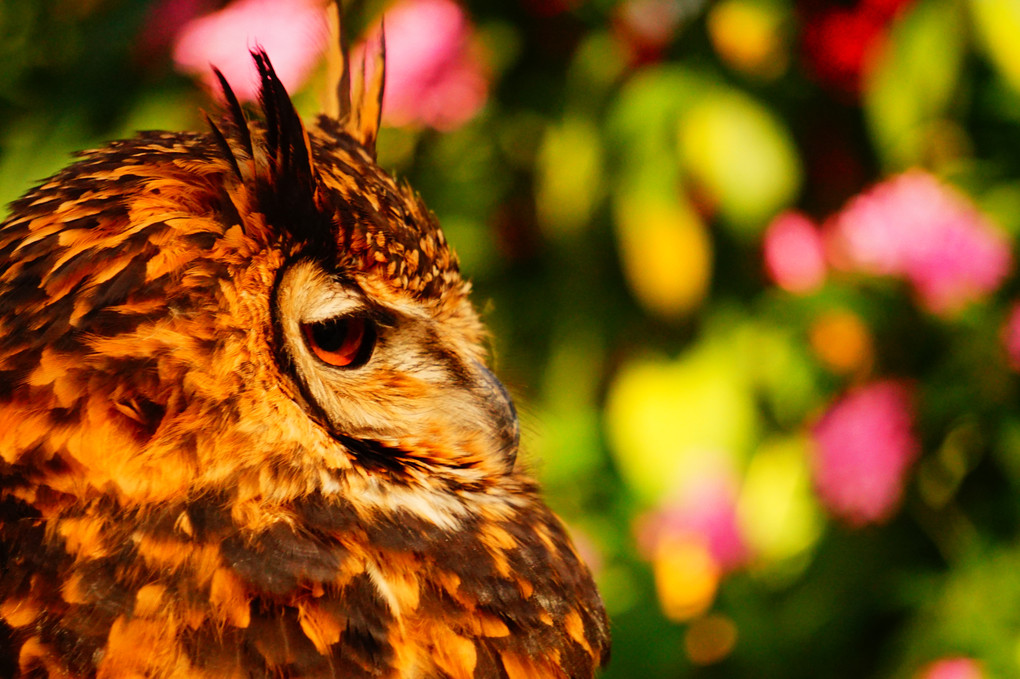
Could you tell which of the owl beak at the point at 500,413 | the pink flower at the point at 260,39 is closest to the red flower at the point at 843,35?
the pink flower at the point at 260,39

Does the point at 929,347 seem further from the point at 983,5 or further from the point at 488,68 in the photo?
the point at 488,68

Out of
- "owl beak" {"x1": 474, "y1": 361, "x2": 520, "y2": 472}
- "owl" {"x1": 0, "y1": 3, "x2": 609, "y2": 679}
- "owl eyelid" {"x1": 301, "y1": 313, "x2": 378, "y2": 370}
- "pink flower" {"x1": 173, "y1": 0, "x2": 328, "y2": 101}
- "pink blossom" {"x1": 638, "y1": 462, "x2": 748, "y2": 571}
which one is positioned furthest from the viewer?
→ "pink blossom" {"x1": 638, "y1": 462, "x2": 748, "y2": 571}

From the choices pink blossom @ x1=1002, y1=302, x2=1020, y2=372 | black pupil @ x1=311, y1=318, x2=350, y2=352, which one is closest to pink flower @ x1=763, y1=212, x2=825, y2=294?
pink blossom @ x1=1002, y1=302, x2=1020, y2=372

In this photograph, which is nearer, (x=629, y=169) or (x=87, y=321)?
(x=87, y=321)

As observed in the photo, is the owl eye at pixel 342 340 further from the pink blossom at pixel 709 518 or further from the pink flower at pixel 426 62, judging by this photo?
the pink blossom at pixel 709 518

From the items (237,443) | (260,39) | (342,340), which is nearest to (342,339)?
(342,340)

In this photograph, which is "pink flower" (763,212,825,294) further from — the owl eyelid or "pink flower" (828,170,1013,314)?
the owl eyelid

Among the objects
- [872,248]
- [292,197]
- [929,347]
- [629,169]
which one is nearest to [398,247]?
[292,197]
